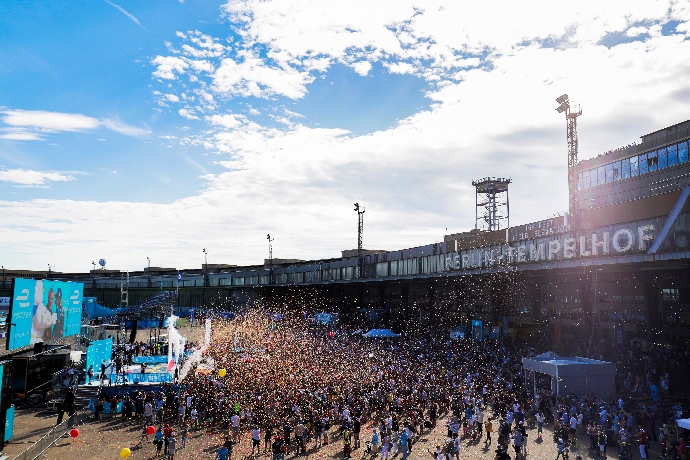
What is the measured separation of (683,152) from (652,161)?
169 inches

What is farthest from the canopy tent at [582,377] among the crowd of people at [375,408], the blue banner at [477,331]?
the blue banner at [477,331]

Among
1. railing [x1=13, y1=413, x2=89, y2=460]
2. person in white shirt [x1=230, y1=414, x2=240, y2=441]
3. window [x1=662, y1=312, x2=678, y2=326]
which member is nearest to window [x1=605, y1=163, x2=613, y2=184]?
window [x1=662, y1=312, x2=678, y2=326]

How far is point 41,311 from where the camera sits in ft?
83.1

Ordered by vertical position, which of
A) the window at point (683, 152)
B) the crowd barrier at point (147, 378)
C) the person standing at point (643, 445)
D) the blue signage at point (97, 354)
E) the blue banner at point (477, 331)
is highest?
the window at point (683, 152)

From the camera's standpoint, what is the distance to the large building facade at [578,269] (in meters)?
26.5

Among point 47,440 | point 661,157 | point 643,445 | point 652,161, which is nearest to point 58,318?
point 47,440

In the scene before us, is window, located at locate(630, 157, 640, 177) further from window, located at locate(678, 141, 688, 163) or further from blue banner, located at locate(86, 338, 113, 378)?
blue banner, located at locate(86, 338, 113, 378)

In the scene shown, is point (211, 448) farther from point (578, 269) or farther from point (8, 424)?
point (578, 269)

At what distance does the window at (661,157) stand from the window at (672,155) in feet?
2.05

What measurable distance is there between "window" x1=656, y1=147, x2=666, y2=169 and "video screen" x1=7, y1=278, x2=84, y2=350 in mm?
50067

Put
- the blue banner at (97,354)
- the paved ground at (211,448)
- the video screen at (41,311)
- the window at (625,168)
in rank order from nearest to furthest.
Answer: the paved ground at (211,448)
the video screen at (41,311)
the blue banner at (97,354)
the window at (625,168)

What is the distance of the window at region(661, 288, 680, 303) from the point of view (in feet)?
130

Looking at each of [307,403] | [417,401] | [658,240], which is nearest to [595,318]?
[658,240]

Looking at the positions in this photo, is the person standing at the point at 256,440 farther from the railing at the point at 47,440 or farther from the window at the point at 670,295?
the window at the point at 670,295
